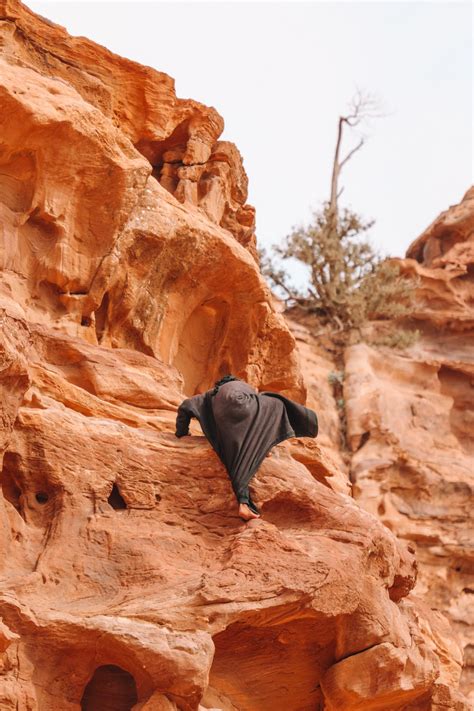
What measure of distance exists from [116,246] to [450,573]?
Answer: 7915 mm

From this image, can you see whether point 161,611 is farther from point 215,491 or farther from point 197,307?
point 197,307

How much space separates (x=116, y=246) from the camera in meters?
10.5

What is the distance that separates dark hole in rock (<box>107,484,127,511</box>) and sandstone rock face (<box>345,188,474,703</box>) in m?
7.84

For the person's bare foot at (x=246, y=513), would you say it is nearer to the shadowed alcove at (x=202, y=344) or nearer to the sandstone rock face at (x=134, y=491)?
the sandstone rock face at (x=134, y=491)

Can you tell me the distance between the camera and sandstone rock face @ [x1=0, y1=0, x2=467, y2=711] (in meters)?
6.95

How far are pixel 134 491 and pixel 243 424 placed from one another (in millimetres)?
1066

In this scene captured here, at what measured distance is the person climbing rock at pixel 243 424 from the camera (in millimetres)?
8125

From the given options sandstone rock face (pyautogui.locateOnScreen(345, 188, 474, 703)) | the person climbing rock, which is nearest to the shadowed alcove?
the person climbing rock

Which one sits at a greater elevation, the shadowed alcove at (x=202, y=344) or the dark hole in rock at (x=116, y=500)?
the shadowed alcove at (x=202, y=344)

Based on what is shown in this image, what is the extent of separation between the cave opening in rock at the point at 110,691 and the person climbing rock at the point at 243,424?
156cm

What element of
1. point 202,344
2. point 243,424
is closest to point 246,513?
point 243,424

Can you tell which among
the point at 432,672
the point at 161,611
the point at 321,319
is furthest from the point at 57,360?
the point at 321,319

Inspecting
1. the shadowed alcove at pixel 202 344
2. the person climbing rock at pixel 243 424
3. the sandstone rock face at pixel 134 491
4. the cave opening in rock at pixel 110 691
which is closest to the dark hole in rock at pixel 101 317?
the sandstone rock face at pixel 134 491

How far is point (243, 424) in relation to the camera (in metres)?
8.35
